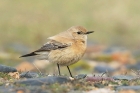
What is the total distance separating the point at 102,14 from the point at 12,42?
8.09 metres

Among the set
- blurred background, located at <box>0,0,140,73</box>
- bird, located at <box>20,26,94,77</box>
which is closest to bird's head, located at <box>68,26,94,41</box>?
bird, located at <box>20,26,94,77</box>

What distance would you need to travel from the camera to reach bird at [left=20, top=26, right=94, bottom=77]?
12.5 metres

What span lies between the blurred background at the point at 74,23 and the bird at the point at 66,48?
1032cm

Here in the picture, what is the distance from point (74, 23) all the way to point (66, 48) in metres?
20.3

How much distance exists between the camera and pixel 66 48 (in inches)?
498

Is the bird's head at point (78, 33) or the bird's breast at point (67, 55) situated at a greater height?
the bird's head at point (78, 33)

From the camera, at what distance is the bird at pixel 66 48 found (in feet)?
41.2

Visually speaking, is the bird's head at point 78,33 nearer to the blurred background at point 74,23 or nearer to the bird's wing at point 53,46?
the bird's wing at point 53,46

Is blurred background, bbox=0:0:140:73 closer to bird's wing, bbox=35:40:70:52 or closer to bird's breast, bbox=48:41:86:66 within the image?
bird's wing, bbox=35:40:70:52

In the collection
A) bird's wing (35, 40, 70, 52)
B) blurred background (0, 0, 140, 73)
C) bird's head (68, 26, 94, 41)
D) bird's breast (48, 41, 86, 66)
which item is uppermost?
blurred background (0, 0, 140, 73)

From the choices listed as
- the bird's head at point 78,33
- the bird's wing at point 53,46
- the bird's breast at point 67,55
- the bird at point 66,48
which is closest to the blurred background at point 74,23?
the bird's head at point 78,33

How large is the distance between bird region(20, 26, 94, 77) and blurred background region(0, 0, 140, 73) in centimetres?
1032

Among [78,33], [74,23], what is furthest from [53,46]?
[74,23]

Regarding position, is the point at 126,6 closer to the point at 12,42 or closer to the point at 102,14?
the point at 102,14
